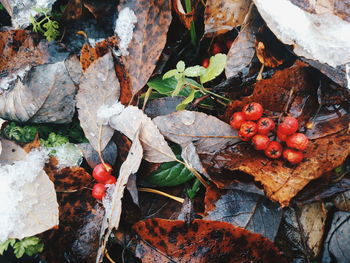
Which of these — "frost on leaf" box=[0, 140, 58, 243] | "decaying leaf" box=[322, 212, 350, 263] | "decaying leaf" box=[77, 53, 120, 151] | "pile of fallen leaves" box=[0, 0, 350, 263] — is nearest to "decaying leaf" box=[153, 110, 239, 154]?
"pile of fallen leaves" box=[0, 0, 350, 263]

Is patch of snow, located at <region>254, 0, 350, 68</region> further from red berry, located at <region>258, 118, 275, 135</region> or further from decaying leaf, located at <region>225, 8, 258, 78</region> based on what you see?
red berry, located at <region>258, 118, 275, 135</region>

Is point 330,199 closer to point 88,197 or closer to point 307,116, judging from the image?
point 307,116

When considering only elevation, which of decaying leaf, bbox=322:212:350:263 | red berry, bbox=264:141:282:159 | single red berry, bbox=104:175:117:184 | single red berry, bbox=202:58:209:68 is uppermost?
single red berry, bbox=202:58:209:68

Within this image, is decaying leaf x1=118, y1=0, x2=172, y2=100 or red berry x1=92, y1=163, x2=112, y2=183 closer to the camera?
red berry x1=92, y1=163, x2=112, y2=183

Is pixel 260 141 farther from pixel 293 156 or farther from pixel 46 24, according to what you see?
pixel 46 24

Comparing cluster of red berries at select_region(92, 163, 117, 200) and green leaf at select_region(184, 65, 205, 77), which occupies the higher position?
green leaf at select_region(184, 65, 205, 77)

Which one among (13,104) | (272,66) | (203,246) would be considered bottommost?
(203,246)

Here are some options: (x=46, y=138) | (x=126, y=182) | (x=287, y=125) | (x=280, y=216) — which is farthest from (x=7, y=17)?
(x=280, y=216)
